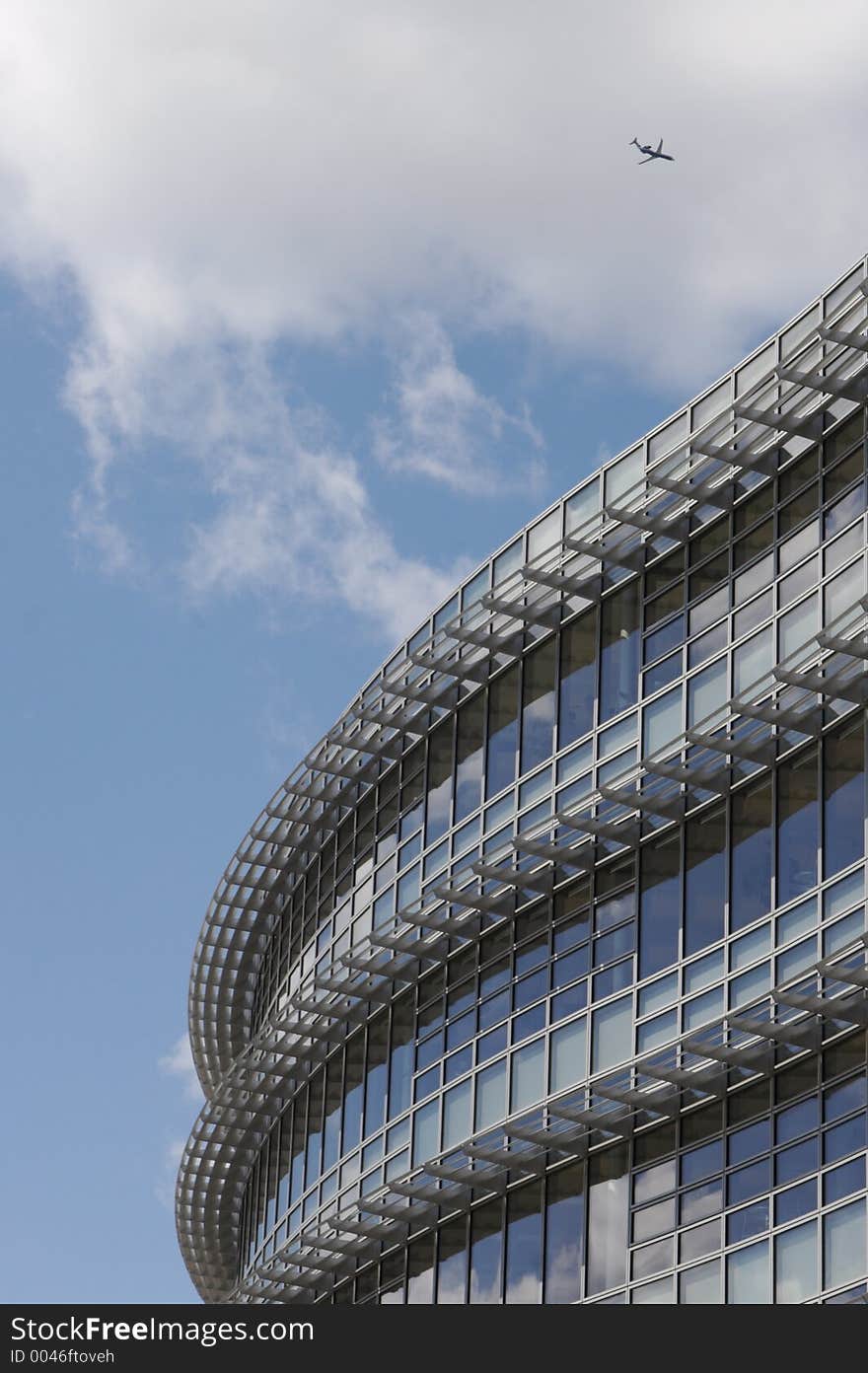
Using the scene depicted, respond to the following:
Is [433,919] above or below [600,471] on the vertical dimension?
below

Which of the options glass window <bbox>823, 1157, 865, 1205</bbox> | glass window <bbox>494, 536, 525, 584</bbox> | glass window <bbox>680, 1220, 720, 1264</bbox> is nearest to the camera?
glass window <bbox>823, 1157, 865, 1205</bbox>

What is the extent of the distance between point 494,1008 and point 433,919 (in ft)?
7.19

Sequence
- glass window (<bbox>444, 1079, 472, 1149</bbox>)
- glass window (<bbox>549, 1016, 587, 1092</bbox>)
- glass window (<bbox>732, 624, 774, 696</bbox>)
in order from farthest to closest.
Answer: glass window (<bbox>444, 1079, 472, 1149</bbox>)
glass window (<bbox>549, 1016, 587, 1092</bbox>)
glass window (<bbox>732, 624, 774, 696</bbox>)

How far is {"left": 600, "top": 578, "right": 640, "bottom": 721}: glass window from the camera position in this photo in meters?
37.0

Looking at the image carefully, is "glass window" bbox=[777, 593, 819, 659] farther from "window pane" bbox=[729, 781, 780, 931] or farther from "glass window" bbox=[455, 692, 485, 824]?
"glass window" bbox=[455, 692, 485, 824]

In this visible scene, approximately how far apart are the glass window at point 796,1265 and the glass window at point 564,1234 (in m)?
5.25

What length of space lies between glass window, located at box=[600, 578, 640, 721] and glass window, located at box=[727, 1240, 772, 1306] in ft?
30.9

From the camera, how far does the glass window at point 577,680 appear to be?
38.0 metres

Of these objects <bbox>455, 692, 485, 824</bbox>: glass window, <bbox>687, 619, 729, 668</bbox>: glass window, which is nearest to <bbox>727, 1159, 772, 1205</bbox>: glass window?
<bbox>687, 619, 729, 668</bbox>: glass window

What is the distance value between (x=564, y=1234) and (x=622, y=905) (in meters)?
5.28

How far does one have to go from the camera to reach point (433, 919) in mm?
40188

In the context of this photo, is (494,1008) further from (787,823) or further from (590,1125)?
(787,823)

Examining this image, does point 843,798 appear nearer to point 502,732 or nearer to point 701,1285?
point 701,1285
